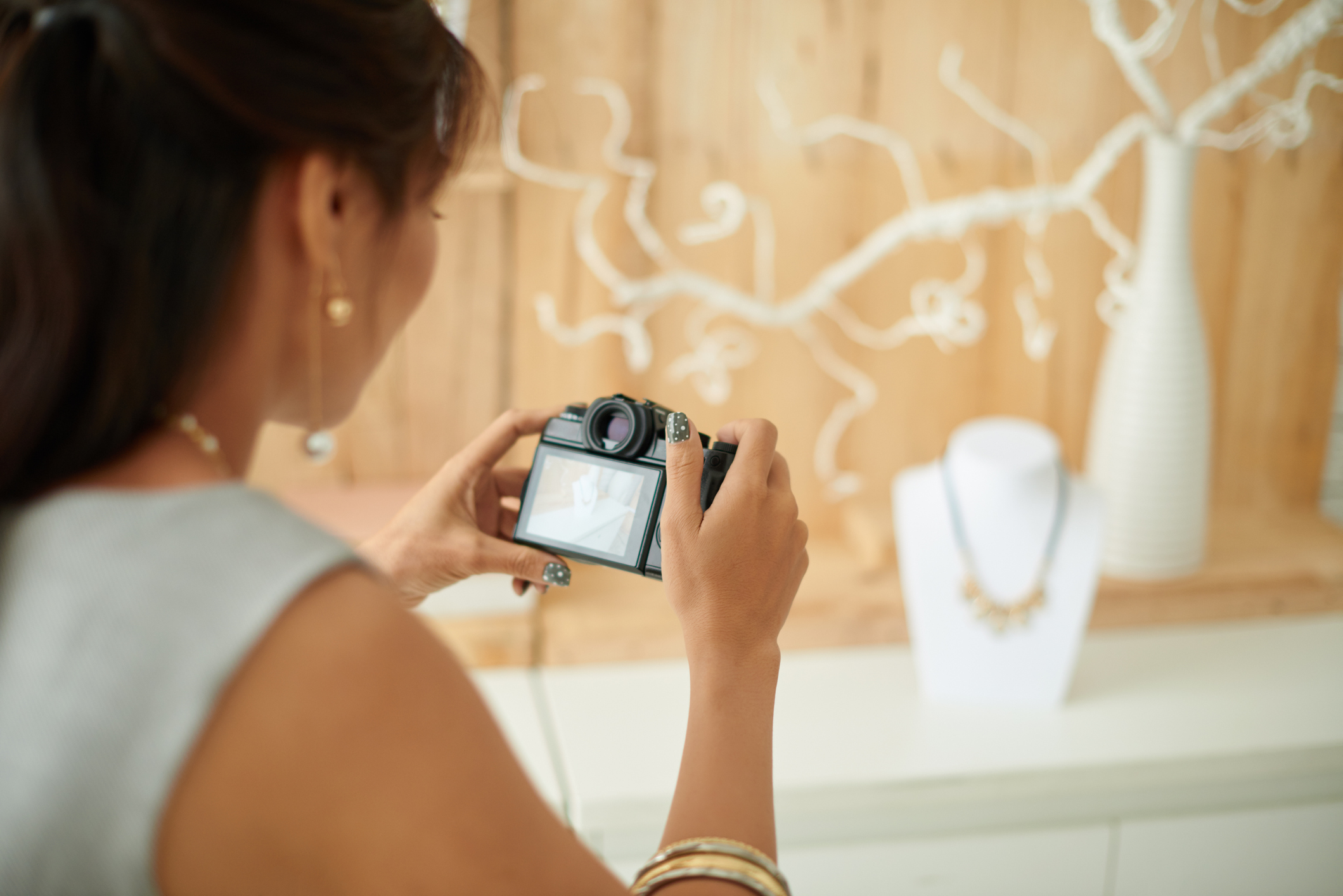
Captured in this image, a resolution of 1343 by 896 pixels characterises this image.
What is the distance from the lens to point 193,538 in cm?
36

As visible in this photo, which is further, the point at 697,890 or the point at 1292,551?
the point at 1292,551

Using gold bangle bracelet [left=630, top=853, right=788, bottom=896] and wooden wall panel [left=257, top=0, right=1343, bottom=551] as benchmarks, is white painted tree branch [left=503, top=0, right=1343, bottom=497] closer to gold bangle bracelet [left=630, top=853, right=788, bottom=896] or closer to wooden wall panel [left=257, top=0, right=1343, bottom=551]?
wooden wall panel [left=257, top=0, right=1343, bottom=551]

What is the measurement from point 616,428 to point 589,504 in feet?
0.15

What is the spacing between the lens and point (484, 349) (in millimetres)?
1300

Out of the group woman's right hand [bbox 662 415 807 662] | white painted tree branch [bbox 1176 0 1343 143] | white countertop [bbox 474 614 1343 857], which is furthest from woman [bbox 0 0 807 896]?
white painted tree branch [bbox 1176 0 1343 143]

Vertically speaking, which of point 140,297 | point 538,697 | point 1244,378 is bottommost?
point 538,697

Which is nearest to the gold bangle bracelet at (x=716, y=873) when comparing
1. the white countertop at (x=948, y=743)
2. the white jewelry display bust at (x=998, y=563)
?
the white countertop at (x=948, y=743)

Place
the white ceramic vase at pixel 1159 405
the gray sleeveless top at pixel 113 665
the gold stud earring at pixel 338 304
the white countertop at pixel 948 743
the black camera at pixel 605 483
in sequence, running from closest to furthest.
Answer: the gray sleeveless top at pixel 113 665 → the gold stud earring at pixel 338 304 → the black camera at pixel 605 483 → the white countertop at pixel 948 743 → the white ceramic vase at pixel 1159 405

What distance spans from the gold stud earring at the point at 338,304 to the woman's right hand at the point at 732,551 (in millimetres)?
163

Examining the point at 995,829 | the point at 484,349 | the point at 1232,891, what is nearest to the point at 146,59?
the point at 484,349

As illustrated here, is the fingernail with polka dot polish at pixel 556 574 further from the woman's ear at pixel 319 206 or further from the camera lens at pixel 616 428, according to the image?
the woman's ear at pixel 319 206

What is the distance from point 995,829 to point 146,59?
1050mm

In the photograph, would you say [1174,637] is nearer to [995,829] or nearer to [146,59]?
[995,829]

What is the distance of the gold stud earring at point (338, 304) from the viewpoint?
46 centimetres
